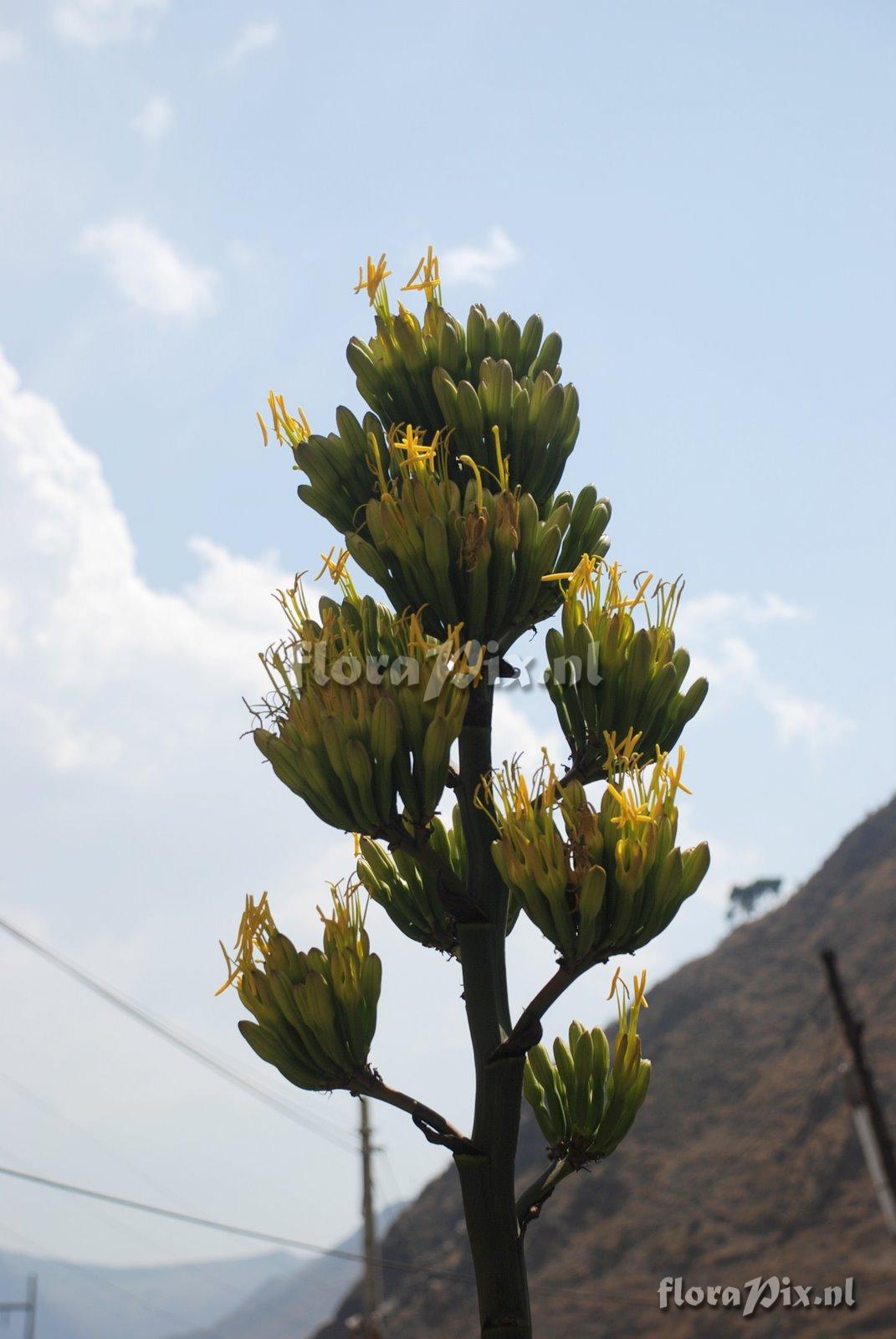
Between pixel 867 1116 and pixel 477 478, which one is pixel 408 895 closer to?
pixel 477 478

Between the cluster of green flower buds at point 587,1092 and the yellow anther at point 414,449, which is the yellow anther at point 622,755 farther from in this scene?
the yellow anther at point 414,449

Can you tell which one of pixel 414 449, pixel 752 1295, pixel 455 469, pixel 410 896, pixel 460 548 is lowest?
pixel 752 1295

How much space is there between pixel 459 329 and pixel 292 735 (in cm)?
305

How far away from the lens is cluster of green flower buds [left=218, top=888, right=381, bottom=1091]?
468 centimetres

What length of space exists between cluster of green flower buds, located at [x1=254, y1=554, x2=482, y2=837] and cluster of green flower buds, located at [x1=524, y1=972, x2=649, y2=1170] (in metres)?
1.40

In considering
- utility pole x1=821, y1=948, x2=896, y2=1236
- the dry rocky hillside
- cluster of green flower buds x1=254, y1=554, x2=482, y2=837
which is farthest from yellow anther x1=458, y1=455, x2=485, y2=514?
the dry rocky hillside

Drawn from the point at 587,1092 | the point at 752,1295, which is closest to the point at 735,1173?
the point at 752,1295

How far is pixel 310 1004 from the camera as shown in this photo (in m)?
4.65

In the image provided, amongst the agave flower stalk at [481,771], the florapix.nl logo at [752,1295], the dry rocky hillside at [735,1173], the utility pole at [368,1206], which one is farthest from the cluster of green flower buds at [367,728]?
the dry rocky hillside at [735,1173]

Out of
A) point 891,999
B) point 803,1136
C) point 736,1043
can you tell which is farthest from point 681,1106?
point 891,999

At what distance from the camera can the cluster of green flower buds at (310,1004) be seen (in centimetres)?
468

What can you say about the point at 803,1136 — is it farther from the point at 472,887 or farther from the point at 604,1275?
the point at 472,887

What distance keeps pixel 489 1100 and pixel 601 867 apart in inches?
47.2

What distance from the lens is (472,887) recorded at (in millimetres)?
5125
